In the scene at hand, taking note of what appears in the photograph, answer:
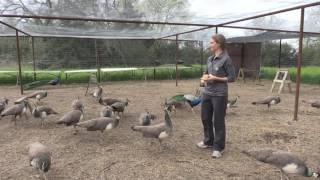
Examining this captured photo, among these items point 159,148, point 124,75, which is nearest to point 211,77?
point 159,148

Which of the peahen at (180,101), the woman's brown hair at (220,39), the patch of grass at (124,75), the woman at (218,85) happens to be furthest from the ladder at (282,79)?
the woman's brown hair at (220,39)

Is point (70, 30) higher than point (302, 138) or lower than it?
higher

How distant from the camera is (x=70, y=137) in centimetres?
544

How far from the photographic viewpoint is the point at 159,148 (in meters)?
4.90

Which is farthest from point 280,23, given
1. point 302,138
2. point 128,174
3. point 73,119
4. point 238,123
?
point 128,174

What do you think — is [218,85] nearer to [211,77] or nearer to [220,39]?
[211,77]

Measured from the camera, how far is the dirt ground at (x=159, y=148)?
156 inches

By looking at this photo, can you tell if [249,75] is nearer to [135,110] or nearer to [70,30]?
[70,30]

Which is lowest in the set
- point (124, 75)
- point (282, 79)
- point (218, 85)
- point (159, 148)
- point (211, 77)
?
point (159, 148)

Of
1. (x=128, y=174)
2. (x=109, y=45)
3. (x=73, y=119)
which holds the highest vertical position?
(x=109, y=45)

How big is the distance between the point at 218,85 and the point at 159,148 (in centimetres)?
131

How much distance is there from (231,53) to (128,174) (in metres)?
15.2

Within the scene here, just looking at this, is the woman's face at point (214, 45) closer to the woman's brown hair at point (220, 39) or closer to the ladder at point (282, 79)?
the woman's brown hair at point (220, 39)

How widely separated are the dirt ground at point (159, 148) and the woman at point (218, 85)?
0.32 m
